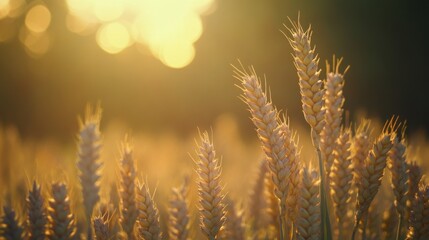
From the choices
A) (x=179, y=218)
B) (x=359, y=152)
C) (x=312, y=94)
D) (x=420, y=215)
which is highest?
(x=312, y=94)

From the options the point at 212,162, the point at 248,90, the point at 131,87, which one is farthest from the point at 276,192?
the point at 131,87

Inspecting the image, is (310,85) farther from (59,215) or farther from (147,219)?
(59,215)

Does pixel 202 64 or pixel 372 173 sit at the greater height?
pixel 202 64

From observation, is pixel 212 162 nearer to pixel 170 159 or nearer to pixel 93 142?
pixel 93 142

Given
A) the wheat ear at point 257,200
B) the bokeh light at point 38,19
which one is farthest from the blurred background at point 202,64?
the wheat ear at point 257,200

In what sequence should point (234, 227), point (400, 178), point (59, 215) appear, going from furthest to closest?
point (234, 227), point (400, 178), point (59, 215)

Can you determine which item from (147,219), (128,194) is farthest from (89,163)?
(147,219)
